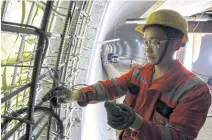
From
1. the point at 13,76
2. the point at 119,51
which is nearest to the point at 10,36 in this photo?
the point at 13,76

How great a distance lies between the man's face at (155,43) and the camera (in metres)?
2.03

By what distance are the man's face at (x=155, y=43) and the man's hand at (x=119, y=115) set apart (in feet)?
2.39

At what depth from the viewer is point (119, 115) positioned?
4.85ft

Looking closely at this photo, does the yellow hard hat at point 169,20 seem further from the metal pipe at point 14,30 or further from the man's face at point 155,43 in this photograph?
the metal pipe at point 14,30

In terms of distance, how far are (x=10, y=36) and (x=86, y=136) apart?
10.7ft

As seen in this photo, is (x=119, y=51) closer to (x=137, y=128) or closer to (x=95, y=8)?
(x=95, y=8)

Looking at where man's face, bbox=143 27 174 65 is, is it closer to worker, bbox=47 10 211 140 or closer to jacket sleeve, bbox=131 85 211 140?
worker, bbox=47 10 211 140

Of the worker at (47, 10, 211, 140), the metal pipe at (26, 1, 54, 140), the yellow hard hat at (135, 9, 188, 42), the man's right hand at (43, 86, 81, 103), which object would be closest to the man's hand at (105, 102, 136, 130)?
the worker at (47, 10, 211, 140)

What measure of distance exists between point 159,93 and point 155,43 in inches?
17.0

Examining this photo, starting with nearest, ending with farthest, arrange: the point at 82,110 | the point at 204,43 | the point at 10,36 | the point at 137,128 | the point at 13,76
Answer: the point at 137,128, the point at 10,36, the point at 13,76, the point at 82,110, the point at 204,43

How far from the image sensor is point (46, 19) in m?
1.46

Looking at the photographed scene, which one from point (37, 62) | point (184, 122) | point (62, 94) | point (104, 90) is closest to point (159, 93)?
point (184, 122)

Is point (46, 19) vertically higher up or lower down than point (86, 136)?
higher up

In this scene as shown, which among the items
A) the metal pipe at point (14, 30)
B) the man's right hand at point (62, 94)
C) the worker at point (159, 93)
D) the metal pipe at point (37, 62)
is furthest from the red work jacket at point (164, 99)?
the metal pipe at point (14, 30)
